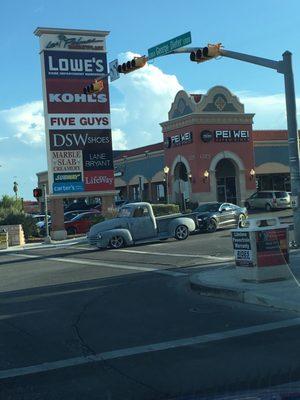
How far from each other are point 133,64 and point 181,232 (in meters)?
8.35

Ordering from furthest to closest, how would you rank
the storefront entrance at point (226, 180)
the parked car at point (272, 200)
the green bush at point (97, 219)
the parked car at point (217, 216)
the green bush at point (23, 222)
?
the storefront entrance at point (226, 180) → the parked car at point (272, 200) → the green bush at point (97, 219) → the green bush at point (23, 222) → the parked car at point (217, 216)

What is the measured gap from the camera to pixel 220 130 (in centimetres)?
4684

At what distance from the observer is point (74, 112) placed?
3312 centimetres

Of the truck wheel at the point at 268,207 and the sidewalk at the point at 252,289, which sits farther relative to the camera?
the truck wheel at the point at 268,207

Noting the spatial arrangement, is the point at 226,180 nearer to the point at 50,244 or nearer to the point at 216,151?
the point at 216,151

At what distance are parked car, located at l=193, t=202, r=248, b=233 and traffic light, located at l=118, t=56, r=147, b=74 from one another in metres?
9.17

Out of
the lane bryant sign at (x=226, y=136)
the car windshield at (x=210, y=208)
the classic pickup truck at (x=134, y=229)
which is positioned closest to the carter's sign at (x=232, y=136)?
the lane bryant sign at (x=226, y=136)

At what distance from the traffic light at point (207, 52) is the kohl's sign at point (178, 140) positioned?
28.5 m

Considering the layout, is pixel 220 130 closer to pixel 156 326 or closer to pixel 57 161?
pixel 57 161

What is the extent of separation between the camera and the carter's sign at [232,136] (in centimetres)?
4678

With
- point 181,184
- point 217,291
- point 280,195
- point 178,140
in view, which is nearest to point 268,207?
point 280,195

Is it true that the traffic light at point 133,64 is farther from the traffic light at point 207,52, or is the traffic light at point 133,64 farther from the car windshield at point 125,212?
the car windshield at point 125,212

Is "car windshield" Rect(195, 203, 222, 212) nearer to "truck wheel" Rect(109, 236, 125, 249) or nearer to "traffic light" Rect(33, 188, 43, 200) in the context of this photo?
"truck wheel" Rect(109, 236, 125, 249)

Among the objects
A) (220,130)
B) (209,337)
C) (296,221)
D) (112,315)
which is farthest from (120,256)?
(220,130)
